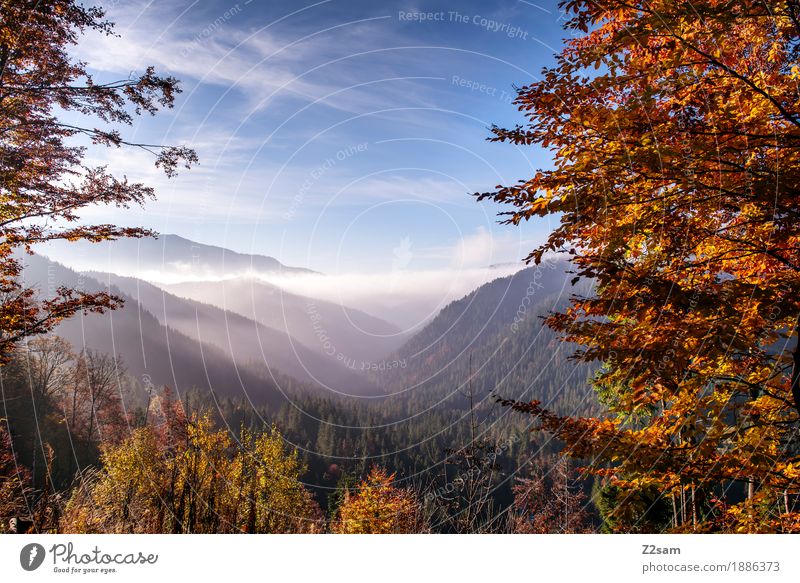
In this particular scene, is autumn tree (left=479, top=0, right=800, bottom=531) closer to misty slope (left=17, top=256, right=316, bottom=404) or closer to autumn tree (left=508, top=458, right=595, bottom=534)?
autumn tree (left=508, top=458, right=595, bottom=534)

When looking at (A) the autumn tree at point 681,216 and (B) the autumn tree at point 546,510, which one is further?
(B) the autumn tree at point 546,510

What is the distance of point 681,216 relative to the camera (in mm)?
5605

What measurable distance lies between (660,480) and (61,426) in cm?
3807

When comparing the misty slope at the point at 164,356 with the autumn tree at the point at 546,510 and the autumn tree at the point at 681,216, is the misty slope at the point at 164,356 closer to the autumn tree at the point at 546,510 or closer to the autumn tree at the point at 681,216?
the autumn tree at the point at 546,510

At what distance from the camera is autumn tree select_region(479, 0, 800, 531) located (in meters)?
4.66

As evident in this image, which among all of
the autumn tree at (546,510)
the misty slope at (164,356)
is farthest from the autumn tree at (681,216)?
the misty slope at (164,356)

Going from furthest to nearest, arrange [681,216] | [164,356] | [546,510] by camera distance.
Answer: [164,356]
[546,510]
[681,216]

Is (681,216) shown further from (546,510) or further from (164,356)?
(164,356)

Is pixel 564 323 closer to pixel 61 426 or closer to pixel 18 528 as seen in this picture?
pixel 18 528

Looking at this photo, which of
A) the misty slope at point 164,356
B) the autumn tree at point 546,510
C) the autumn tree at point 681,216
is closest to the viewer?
the autumn tree at point 681,216

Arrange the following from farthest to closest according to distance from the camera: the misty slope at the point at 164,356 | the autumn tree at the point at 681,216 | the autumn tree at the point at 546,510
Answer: the misty slope at the point at 164,356 < the autumn tree at the point at 546,510 < the autumn tree at the point at 681,216

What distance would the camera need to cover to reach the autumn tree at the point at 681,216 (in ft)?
15.3

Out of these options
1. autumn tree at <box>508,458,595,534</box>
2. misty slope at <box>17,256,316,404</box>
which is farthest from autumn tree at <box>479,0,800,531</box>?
misty slope at <box>17,256,316,404</box>

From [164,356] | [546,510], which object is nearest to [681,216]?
[546,510]
